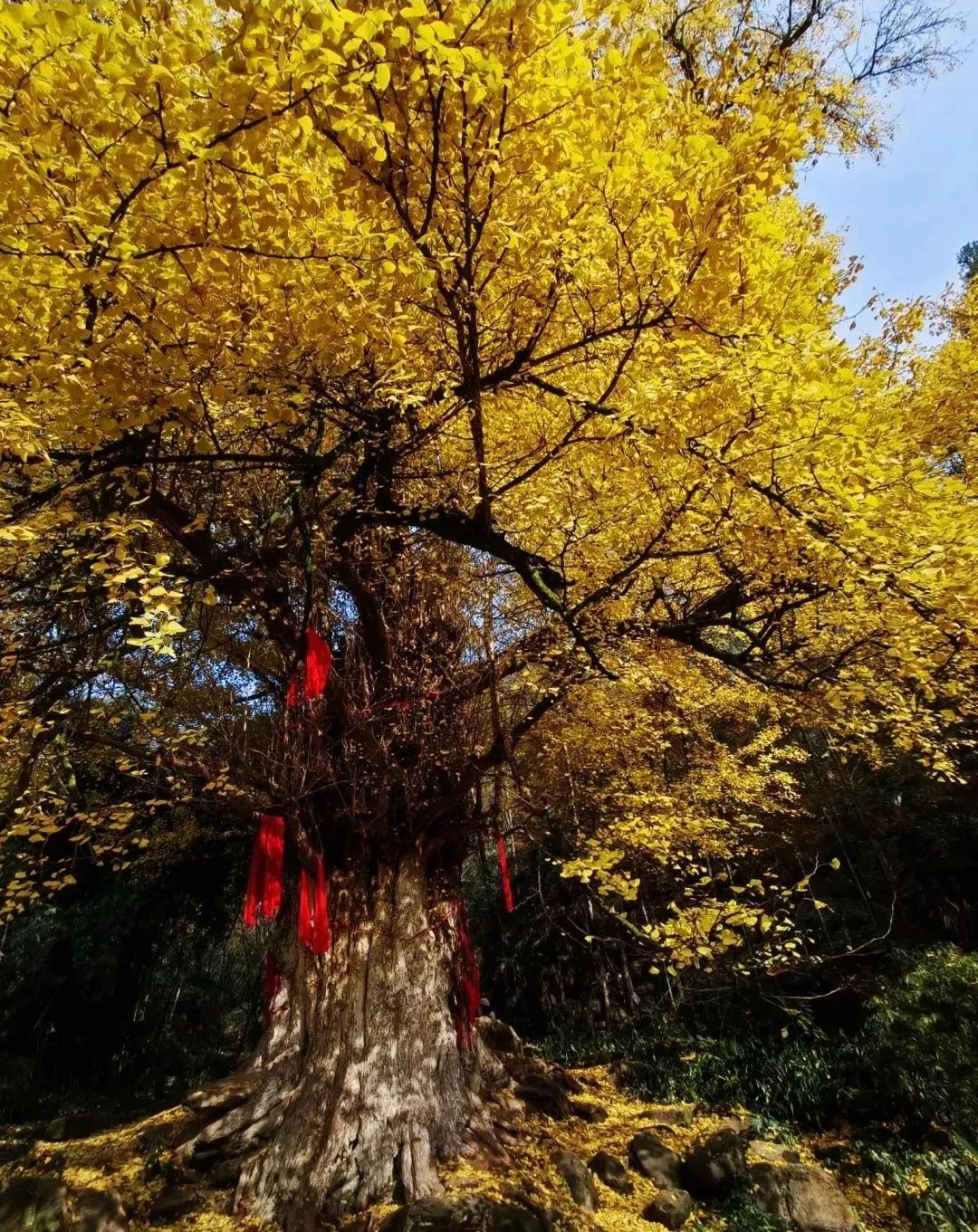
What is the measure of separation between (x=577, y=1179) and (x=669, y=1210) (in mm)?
800

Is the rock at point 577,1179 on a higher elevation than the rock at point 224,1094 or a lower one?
lower

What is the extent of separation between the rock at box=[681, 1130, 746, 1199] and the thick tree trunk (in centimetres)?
204

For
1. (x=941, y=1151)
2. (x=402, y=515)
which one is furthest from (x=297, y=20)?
(x=941, y=1151)

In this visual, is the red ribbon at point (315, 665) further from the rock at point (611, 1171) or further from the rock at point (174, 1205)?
the rock at point (611, 1171)

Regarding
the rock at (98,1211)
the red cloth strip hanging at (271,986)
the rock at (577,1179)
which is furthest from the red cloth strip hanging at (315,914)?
the rock at (577,1179)

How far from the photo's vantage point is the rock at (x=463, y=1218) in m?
4.42

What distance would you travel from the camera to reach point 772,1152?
21.0ft

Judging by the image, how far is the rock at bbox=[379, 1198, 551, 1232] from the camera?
442 centimetres

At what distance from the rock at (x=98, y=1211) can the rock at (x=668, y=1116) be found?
5.53 metres

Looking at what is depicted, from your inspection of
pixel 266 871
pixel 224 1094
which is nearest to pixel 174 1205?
pixel 224 1094

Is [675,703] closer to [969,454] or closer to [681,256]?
[969,454]

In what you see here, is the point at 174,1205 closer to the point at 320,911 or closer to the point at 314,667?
the point at 320,911

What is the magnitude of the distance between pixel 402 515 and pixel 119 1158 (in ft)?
23.2

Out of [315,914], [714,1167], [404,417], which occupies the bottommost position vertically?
[714,1167]
